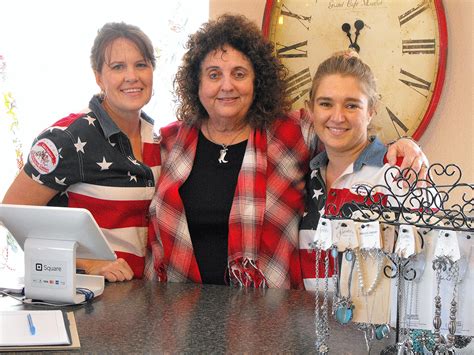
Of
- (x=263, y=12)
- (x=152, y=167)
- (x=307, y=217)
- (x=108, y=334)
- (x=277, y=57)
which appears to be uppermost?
(x=263, y=12)

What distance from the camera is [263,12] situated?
2.86 metres

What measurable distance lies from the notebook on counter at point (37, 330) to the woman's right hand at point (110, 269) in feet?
1.43

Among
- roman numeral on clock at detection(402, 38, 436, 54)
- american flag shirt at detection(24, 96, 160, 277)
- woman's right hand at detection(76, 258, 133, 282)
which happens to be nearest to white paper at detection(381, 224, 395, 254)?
woman's right hand at detection(76, 258, 133, 282)

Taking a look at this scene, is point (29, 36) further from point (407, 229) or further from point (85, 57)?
point (407, 229)

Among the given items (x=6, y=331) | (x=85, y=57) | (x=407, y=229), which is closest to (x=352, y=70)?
(x=407, y=229)

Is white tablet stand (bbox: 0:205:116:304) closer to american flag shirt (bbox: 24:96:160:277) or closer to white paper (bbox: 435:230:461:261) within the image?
american flag shirt (bbox: 24:96:160:277)

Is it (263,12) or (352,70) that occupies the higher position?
(263,12)

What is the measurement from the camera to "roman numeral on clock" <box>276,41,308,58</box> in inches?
111

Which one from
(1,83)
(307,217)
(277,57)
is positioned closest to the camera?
(307,217)

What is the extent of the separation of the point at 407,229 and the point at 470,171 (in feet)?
4.38

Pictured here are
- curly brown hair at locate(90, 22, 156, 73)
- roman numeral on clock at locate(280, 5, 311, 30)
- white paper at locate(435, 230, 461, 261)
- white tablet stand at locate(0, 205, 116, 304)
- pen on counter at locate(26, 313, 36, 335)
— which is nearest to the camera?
white paper at locate(435, 230, 461, 261)

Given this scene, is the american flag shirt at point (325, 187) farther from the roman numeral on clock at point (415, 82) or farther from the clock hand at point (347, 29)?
the clock hand at point (347, 29)

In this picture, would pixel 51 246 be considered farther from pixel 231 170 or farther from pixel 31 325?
pixel 231 170

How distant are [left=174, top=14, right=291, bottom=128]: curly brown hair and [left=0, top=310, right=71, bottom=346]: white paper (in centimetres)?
112
